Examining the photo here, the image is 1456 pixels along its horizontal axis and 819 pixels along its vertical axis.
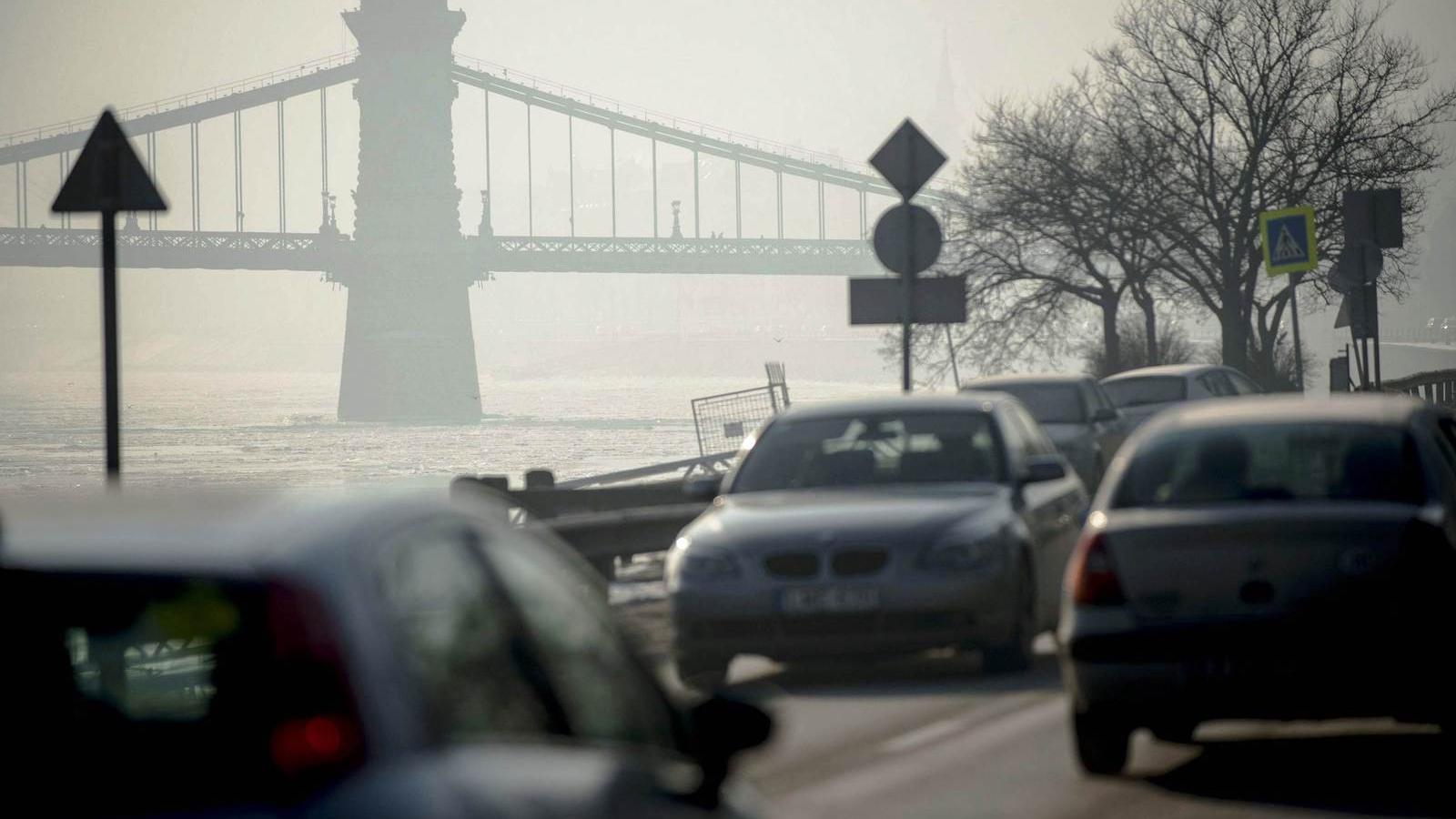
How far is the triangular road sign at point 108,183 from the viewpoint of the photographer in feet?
34.4

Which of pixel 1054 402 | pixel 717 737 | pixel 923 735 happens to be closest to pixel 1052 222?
pixel 1054 402

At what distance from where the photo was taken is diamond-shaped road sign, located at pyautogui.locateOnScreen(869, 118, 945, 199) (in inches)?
654

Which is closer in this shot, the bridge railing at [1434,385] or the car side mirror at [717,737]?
the car side mirror at [717,737]

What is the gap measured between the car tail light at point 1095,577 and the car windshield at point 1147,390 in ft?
66.4

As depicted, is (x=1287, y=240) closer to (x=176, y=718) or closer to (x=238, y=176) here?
(x=176, y=718)

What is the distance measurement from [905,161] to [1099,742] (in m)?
9.14

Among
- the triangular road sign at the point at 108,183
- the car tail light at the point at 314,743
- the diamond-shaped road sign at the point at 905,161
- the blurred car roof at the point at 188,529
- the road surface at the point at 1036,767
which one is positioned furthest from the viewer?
the diamond-shaped road sign at the point at 905,161

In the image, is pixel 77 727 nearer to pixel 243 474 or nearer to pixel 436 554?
pixel 436 554

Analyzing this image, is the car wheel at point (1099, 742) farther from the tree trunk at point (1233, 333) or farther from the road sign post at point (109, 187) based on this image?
the tree trunk at point (1233, 333)

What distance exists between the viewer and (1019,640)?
36.1ft

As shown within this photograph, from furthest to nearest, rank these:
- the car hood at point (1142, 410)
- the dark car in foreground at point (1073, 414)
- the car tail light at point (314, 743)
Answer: the car hood at point (1142, 410) < the dark car in foreground at point (1073, 414) < the car tail light at point (314, 743)

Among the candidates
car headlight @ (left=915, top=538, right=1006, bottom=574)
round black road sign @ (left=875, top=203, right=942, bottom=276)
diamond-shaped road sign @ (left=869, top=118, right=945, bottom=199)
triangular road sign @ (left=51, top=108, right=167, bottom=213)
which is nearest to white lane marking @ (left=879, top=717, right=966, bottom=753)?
car headlight @ (left=915, top=538, right=1006, bottom=574)

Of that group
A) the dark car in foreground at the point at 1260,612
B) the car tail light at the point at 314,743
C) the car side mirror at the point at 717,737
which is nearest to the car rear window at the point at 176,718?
the car tail light at the point at 314,743

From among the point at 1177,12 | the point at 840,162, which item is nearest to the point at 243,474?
the point at 1177,12
